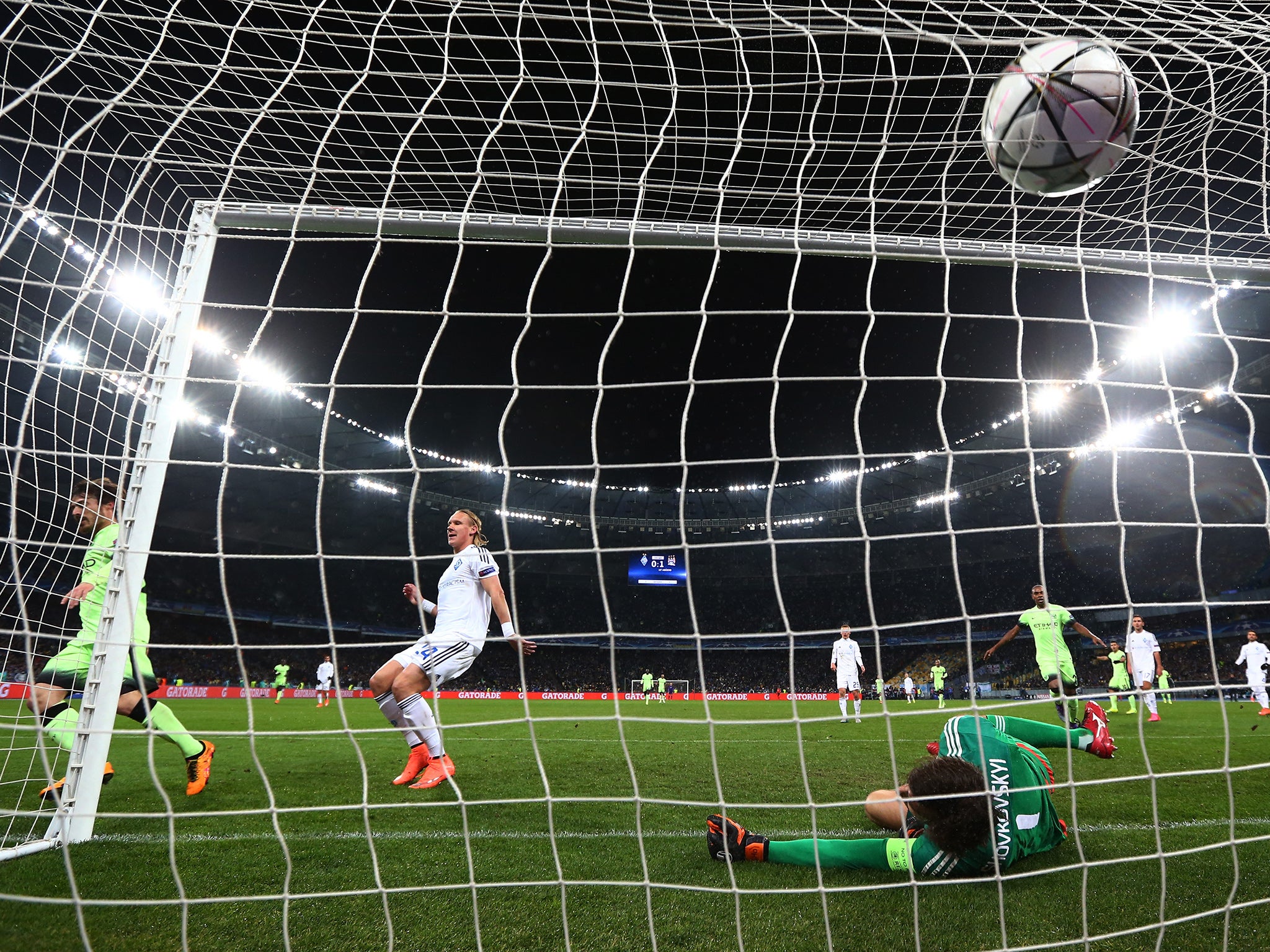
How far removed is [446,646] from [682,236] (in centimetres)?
247

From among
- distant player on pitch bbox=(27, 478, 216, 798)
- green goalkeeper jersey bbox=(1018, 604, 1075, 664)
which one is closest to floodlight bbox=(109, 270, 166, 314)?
distant player on pitch bbox=(27, 478, 216, 798)

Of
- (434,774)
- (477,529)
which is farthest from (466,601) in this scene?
(434,774)

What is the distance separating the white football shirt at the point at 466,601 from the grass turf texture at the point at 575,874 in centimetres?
89

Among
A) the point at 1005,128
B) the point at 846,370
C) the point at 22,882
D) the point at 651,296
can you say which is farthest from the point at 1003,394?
the point at 22,882

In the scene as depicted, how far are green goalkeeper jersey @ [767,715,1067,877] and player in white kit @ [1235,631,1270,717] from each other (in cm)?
1035

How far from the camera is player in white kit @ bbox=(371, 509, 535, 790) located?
151 inches

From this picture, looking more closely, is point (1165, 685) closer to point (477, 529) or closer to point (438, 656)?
point (477, 529)

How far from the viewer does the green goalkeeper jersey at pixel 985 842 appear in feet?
7.79

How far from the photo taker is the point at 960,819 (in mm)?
2244

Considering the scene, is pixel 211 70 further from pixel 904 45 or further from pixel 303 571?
pixel 303 571

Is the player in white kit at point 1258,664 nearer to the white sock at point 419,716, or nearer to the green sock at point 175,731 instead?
the white sock at point 419,716

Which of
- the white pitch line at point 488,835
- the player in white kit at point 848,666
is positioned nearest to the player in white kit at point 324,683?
the player in white kit at point 848,666

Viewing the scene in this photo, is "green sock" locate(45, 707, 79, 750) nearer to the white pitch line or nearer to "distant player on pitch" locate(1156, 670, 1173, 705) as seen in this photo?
the white pitch line

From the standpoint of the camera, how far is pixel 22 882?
2348mm
